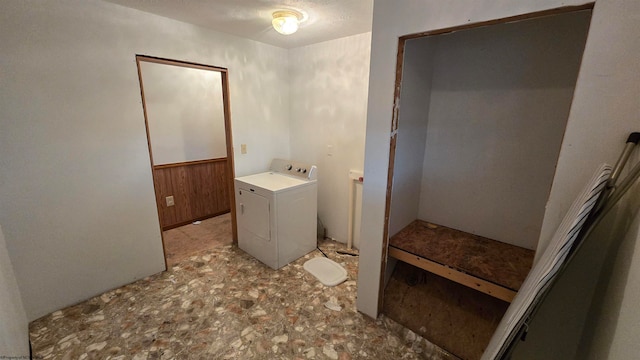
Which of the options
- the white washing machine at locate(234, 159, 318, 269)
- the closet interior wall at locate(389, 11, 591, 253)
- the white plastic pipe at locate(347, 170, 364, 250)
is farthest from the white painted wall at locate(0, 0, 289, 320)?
the closet interior wall at locate(389, 11, 591, 253)

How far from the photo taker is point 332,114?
114 inches

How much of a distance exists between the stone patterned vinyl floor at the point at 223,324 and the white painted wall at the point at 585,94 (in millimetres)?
966

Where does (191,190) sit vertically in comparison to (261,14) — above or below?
below

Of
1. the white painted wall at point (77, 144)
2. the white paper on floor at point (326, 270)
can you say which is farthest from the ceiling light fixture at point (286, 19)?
the white paper on floor at point (326, 270)

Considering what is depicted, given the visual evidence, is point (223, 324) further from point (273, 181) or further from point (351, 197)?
point (351, 197)

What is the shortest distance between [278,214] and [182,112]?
2178mm

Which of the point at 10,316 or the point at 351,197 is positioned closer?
the point at 10,316

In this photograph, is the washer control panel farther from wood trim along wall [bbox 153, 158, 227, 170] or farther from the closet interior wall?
wood trim along wall [bbox 153, 158, 227, 170]

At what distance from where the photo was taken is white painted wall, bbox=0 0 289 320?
66.3 inches

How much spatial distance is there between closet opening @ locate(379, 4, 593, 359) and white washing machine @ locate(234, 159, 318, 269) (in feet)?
3.35

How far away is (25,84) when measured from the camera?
168 centimetres

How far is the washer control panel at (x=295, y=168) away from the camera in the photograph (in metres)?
2.74

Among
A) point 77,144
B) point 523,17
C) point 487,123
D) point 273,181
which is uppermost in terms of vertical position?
point 523,17

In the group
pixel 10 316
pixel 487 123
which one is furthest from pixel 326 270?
pixel 10 316
